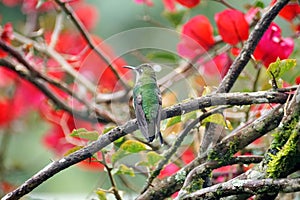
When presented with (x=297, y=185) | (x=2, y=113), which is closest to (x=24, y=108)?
(x=2, y=113)

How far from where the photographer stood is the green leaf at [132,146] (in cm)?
84

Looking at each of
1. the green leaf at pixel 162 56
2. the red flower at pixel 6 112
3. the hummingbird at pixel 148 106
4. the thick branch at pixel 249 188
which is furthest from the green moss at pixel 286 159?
the red flower at pixel 6 112

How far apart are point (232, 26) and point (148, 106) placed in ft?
1.13

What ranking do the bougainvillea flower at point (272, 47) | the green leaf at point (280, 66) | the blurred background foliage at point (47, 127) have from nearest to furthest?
1. the green leaf at point (280, 66)
2. the bougainvillea flower at point (272, 47)
3. the blurred background foliage at point (47, 127)

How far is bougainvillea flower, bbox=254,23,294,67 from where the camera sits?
3.19ft

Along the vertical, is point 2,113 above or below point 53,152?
above

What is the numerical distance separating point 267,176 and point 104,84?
2.67 ft

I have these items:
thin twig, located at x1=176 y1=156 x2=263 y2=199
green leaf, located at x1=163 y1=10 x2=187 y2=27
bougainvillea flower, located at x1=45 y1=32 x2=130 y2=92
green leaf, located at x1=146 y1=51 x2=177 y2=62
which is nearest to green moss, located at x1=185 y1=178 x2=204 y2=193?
thin twig, located at x1=176 y1=156 x2=263 y2=199

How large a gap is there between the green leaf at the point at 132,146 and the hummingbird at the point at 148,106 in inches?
3.2

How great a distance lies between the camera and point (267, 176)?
27.3 inches

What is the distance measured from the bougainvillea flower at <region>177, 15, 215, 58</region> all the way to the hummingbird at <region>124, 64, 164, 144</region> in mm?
362

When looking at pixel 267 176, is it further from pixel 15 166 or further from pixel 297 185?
pixel 15 166

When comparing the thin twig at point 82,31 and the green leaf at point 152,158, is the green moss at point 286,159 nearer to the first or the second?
the green leaf at point 152,158

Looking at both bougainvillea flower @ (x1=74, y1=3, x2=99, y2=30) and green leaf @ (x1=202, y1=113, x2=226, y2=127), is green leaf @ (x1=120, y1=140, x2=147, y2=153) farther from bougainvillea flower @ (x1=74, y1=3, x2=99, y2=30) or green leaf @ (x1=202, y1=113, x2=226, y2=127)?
bougainvillea flower @ (x1=74, y1=3, x2=99, y2=30)
